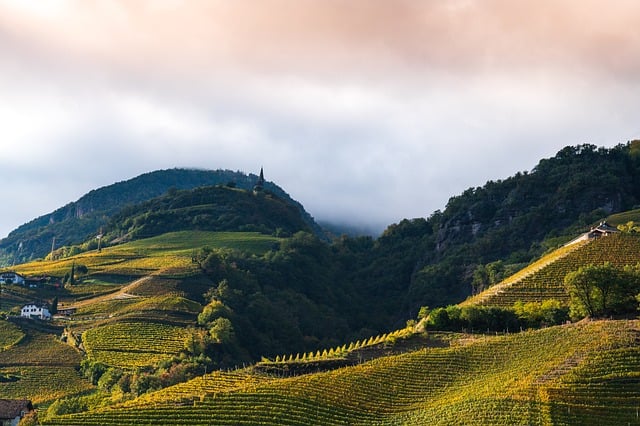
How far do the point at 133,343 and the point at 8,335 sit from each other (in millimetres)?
13599

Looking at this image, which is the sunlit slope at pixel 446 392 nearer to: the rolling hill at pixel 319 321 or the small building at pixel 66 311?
the rolling hill at pixel 319 321

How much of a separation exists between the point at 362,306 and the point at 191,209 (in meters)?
48.0

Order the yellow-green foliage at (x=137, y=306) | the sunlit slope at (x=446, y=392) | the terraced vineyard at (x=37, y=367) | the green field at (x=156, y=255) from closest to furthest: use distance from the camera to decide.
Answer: the sunlit slope at (x=446, y=392), the terraced vineyard at (x=37, y=367), the yellow-green foliage at (x=137, y=306), the green field at (x=156, y=255)

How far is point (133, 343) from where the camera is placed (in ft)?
286

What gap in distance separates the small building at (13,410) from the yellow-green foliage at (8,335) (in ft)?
66.2

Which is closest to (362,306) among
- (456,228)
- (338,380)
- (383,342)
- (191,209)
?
(456,228)

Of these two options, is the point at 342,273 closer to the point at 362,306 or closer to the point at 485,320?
the point at 362,306

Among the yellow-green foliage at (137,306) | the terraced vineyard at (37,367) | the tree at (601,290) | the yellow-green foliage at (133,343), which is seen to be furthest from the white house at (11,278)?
the tree at (601,290)

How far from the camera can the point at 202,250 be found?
120250 millimetres

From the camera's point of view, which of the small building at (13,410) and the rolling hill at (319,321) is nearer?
the rolling hill at (319,321)

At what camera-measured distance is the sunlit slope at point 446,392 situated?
4888 cm

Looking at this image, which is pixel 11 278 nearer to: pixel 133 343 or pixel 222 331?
pixel 133 343

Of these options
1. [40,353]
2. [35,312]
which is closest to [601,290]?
[40,353]

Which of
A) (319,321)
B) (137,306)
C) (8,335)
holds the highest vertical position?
(137,306)
